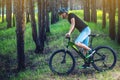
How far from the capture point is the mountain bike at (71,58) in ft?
44.3

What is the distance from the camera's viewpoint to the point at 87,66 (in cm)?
1375

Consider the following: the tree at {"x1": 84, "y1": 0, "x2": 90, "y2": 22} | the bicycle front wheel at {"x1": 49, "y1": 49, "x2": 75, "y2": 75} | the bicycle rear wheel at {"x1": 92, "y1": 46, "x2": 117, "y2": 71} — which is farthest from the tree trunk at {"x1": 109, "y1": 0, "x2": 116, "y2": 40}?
the tree at {"x1": 84, "y1": 0, "x2": 90, "y2": 22}

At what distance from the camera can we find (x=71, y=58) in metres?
13.5

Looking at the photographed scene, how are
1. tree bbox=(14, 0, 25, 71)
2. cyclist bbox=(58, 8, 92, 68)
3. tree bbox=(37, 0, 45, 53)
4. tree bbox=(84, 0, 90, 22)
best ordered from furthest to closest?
tree bbox=(84, 0, 90, 22) < tree bbox=(37, 0, 45, 53) < tree bbox=(14, 0, 25, 71) < cyclist bbox=(58, 8, 92, 68)

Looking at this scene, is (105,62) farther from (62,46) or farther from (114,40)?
(114,40)

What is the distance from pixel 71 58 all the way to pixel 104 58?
120 centimetres

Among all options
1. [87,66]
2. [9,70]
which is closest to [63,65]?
[87,66]

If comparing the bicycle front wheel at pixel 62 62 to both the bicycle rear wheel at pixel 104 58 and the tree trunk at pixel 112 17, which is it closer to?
the bicycle rear wheel at pixel 104 58

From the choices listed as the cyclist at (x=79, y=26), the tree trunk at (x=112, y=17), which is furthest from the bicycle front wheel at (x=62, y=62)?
the tree trunk at (x=112, y=17)

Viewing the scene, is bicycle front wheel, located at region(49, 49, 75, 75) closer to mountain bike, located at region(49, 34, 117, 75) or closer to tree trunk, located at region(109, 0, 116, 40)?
mountain bike, located at region(49, 34, 117, 75)

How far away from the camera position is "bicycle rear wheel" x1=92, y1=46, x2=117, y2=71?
13586 millimetres

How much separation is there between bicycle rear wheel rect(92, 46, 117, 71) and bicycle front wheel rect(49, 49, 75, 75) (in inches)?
33.3

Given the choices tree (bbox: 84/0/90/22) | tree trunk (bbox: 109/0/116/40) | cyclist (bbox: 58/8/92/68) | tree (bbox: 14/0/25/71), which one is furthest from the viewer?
tree (bbox: 84/0/90/22)

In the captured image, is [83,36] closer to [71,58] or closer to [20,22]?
[71,58]
